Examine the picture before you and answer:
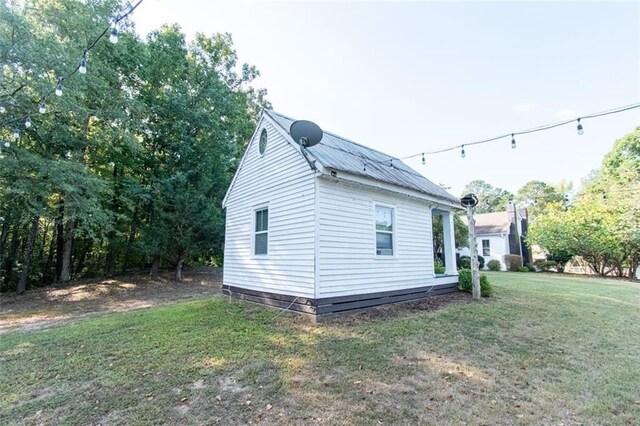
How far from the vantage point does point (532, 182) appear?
153 ft

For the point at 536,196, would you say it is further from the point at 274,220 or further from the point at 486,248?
the point at 274,220

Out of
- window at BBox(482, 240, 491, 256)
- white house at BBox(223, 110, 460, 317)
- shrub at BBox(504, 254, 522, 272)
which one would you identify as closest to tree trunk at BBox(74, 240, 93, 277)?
white house at BBox(223, 110, 460, 317)

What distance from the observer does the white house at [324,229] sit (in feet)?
21.5

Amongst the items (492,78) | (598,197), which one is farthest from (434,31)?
(598,197)

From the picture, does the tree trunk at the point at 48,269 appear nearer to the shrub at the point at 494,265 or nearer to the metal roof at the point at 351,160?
the metal roof at the point at 351,160

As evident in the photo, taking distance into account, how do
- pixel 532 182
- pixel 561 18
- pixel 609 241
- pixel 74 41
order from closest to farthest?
pixel 561 18
pixel 74 41
pixel 609 241
pixel 532 182

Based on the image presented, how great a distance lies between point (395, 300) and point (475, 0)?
8360 millimetres

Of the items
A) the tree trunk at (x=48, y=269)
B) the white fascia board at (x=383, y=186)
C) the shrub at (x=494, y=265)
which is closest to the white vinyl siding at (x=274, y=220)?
the white fascia board at (x=383, y=186)

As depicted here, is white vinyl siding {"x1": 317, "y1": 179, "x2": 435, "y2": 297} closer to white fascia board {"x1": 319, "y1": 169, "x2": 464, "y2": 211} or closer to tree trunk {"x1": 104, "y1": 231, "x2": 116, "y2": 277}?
white fascia board {"x1": 319, "y1": 169, "x2": 464, "y2": 211}

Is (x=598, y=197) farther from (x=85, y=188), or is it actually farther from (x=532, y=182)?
(x=85, y=188)

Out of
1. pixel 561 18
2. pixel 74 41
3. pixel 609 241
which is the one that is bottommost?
pixel 609 241

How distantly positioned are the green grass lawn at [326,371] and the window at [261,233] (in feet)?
6.42

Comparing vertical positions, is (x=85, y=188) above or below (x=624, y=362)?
above

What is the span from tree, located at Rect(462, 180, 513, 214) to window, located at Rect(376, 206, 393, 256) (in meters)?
51.3
